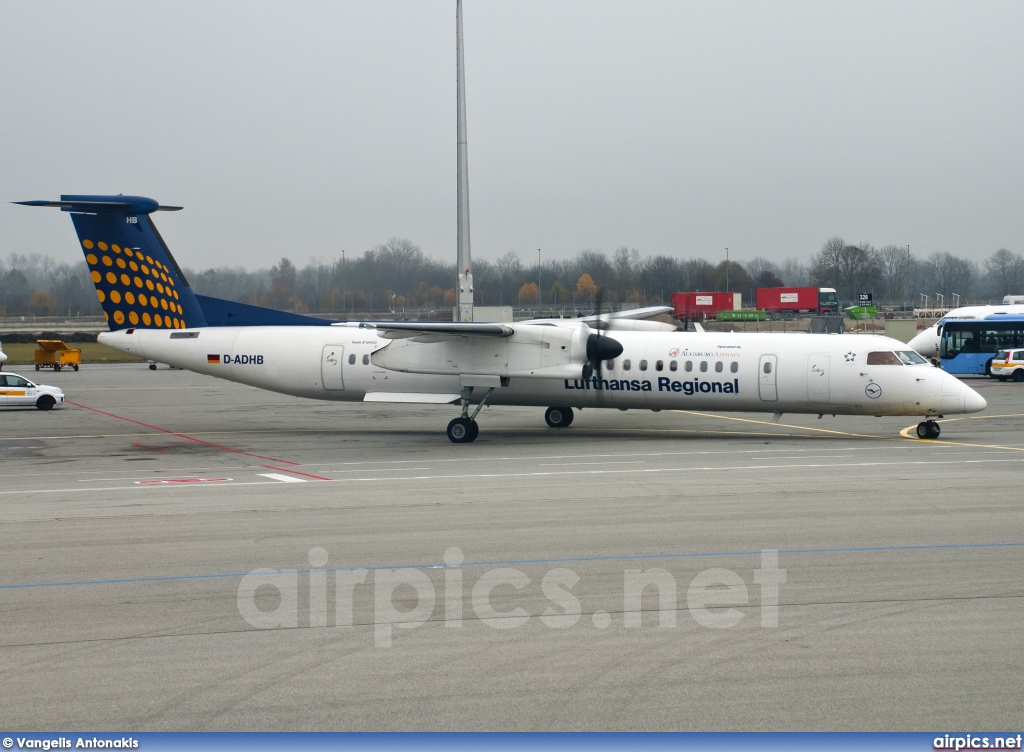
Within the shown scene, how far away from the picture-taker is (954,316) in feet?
163

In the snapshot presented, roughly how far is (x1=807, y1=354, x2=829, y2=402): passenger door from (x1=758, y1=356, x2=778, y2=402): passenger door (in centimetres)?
83

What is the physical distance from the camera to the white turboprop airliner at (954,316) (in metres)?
48.9

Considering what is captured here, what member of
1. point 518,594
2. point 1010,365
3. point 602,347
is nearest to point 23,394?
point 602,347

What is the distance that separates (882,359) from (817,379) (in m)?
1.65

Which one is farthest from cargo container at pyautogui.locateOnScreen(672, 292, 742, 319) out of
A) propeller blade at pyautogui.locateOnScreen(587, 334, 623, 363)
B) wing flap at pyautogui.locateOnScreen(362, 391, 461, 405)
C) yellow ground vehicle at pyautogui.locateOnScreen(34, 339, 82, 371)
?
propeller blade at pyautogui.locateOnScreen(587, 334, 623, 363)

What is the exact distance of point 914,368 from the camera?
2362cm

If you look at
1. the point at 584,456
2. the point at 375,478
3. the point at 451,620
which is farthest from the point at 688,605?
the point at 584,456

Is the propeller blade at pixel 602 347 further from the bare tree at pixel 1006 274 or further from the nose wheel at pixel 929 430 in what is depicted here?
the bare tree at pixel 1006 274

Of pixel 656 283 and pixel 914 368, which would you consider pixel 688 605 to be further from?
pixel 656 283

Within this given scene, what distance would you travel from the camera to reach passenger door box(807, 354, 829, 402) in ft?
78.7

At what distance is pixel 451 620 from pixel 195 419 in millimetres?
25734

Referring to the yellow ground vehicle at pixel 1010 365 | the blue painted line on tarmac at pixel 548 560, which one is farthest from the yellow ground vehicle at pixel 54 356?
the blue painted line on tarmac at pixel 548 560

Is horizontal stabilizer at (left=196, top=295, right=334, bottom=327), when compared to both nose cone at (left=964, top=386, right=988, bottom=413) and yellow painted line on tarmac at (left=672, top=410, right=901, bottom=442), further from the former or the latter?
nose cone at (left=964, top=386, right=988, bottom=413)

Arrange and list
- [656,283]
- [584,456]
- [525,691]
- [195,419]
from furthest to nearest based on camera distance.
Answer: [656,283], [195,419], [584,456], [525,691]
